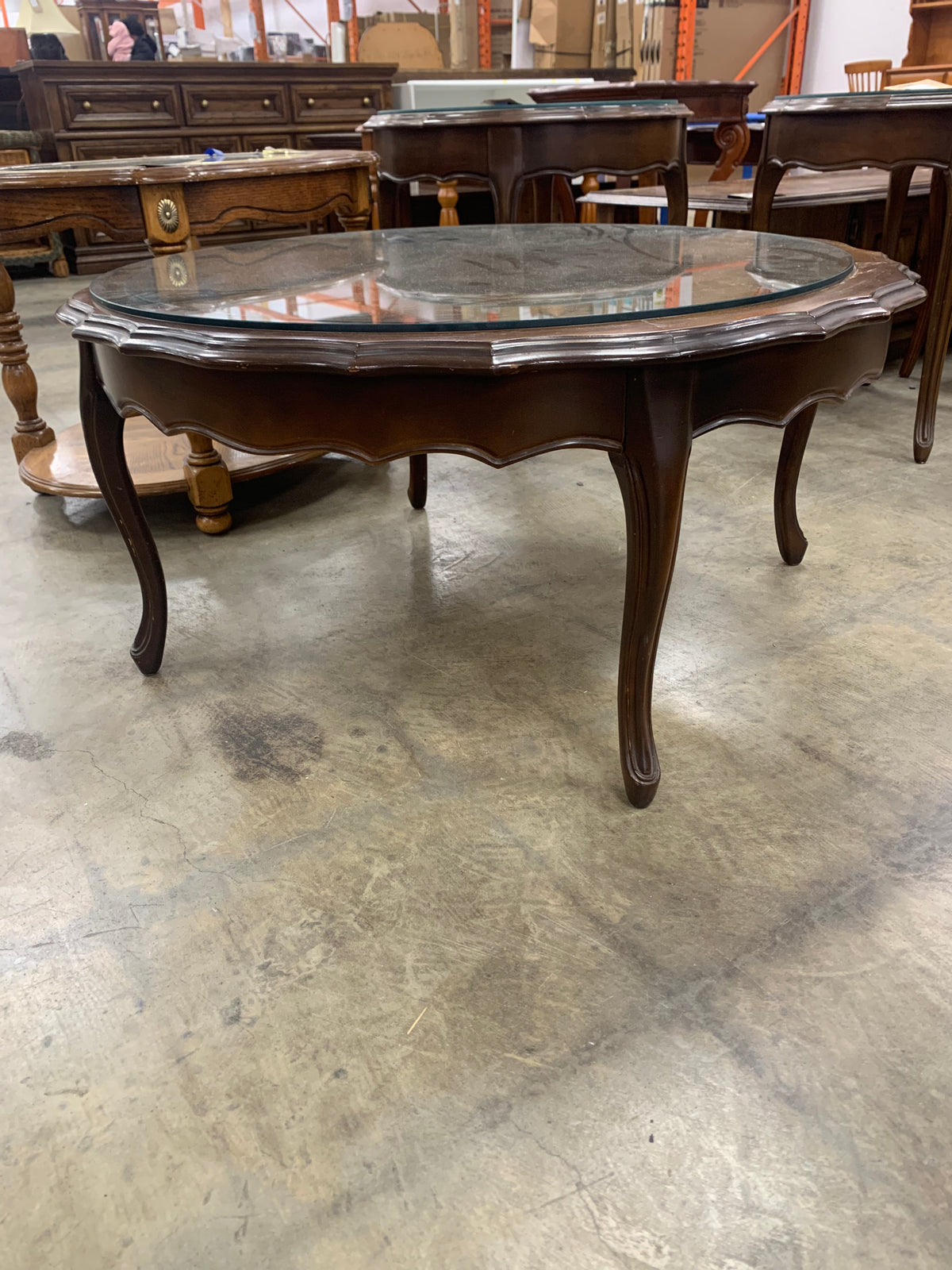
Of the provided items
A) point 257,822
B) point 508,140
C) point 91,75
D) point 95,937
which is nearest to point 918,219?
point 508,140

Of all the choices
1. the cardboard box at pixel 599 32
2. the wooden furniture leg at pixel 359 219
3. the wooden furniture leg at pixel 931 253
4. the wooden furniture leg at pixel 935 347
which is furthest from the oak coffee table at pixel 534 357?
the cardboard box at pixel 599 32

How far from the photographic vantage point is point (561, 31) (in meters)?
6.94

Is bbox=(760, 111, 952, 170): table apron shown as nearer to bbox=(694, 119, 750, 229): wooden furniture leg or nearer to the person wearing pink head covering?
bbox=(694, 119, 750, 229): wooden furniture leg

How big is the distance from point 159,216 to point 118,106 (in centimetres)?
436

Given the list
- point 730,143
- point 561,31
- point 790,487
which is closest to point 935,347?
point 790,487

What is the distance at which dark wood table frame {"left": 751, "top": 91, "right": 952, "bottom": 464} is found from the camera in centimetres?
207

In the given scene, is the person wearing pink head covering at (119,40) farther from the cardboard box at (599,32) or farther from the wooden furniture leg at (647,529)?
the wooden furniture leg at (647,529)

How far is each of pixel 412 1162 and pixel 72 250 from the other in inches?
242

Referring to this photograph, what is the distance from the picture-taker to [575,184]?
5383mm

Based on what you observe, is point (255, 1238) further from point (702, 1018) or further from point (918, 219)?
point (918, 219)

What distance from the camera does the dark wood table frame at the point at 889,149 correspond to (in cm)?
207

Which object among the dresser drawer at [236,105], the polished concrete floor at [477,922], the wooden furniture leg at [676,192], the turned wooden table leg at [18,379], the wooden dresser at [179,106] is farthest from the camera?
the dresser drawer at [236,105]

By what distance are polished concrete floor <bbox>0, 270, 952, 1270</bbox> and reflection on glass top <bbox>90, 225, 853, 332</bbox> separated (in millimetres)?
607

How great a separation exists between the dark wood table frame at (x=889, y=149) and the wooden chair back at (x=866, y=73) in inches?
132
